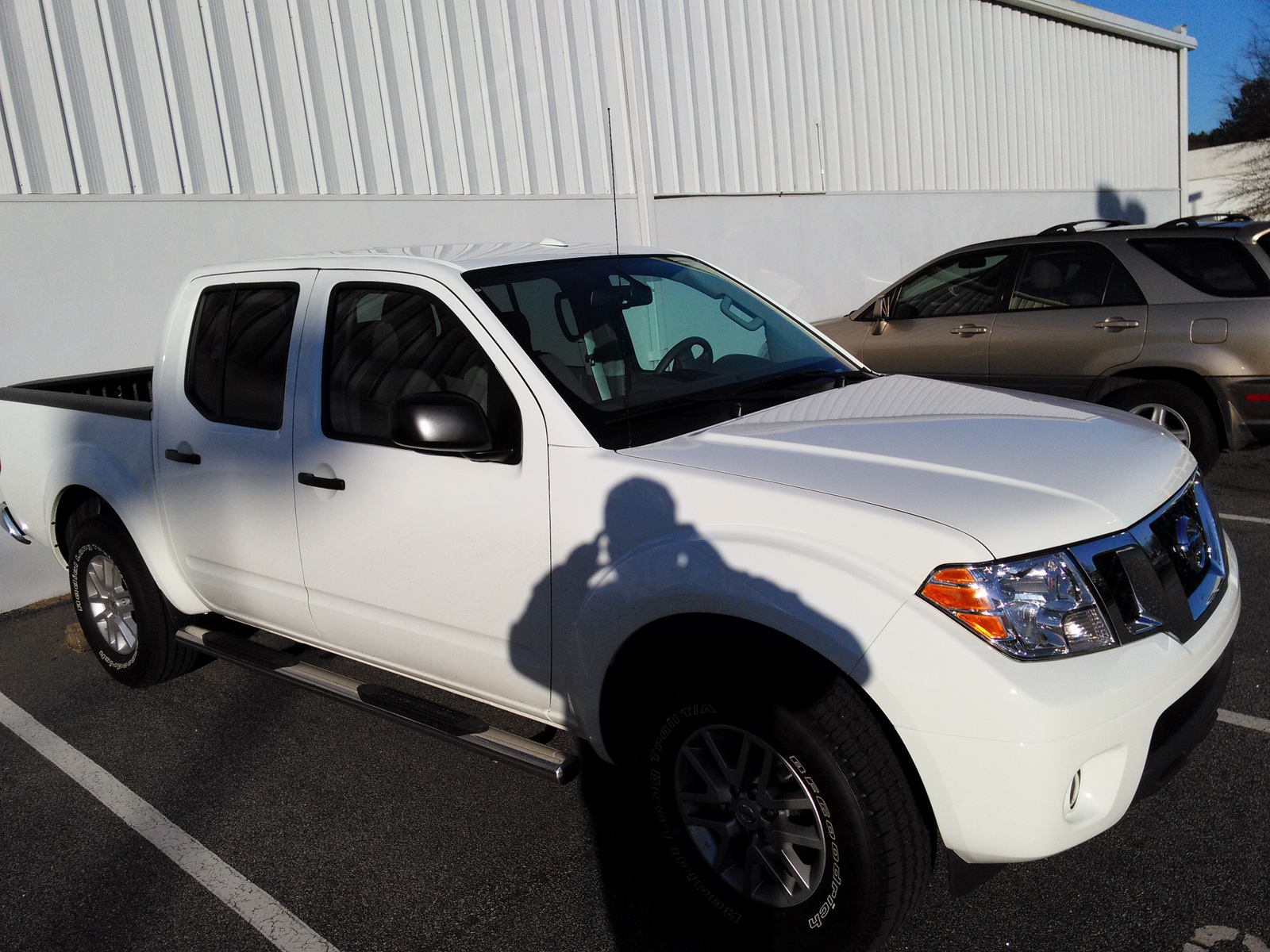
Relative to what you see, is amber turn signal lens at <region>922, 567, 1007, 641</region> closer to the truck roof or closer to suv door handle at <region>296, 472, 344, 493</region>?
the truck roof

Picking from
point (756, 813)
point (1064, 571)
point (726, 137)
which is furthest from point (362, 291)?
point (726, 137)

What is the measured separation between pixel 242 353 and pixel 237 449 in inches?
16.0

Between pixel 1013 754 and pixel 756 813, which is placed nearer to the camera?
pixel 1013 754

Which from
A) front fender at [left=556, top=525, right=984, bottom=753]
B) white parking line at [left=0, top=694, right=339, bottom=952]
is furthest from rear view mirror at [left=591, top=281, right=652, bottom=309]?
white parking line at [left=0, top=694, right=339, bottom=952]

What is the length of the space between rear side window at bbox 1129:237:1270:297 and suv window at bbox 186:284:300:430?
572cm

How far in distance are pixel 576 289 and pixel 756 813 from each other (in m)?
1.90

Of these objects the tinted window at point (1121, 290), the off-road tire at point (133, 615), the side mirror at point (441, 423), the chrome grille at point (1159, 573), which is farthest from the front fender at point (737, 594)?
the tinted window at point (1121, 290)

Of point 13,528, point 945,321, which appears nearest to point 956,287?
point 945,321

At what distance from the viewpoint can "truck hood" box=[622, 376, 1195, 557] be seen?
2.37 meters

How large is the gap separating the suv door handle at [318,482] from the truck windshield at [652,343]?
802mm

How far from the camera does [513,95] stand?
870 cm

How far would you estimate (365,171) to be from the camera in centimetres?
782

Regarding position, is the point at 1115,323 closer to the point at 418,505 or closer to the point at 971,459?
the point at 971,459

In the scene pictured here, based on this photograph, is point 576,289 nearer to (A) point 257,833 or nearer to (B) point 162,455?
(B) point 162,455
